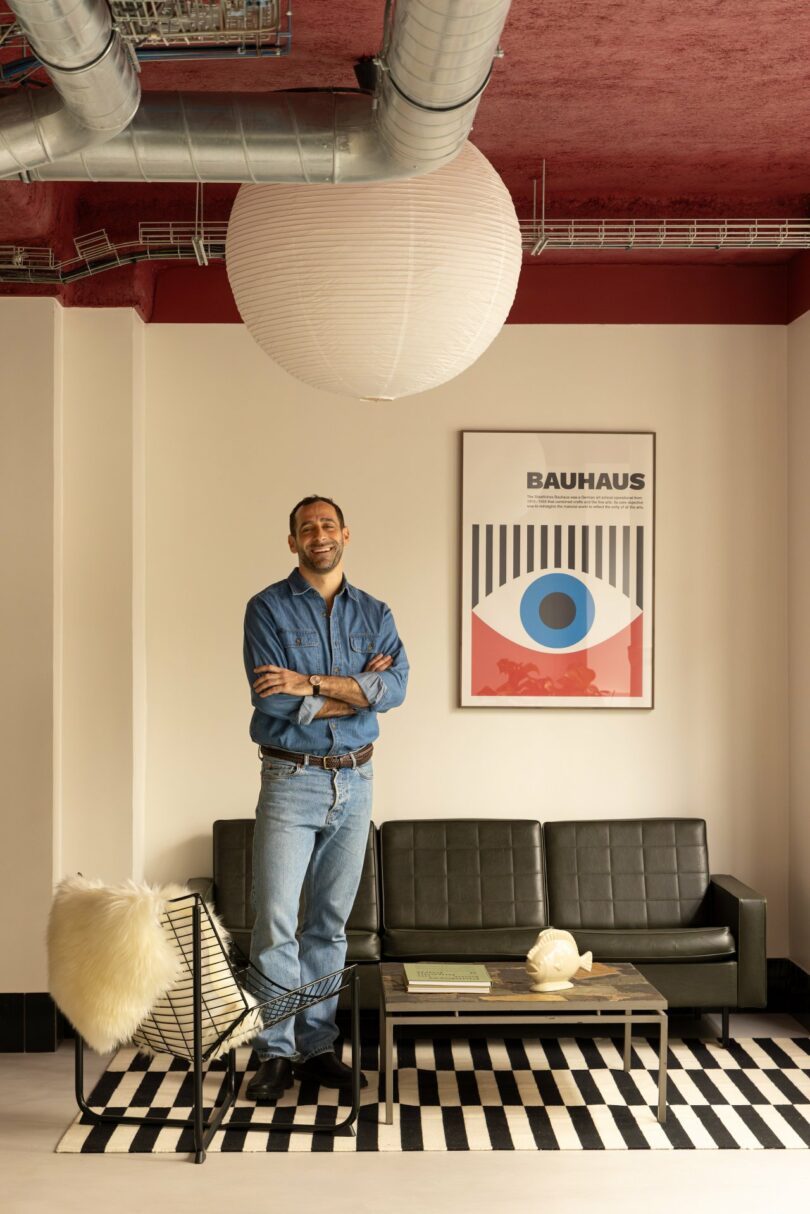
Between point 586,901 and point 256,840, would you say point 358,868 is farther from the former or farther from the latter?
point 586,901

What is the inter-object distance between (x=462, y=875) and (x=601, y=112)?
2864mm

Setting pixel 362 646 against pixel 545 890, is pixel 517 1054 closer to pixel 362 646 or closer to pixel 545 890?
pixel 545 890

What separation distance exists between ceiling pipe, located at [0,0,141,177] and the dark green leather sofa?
114 inches

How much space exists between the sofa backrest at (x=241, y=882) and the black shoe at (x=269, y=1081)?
0.71 metres

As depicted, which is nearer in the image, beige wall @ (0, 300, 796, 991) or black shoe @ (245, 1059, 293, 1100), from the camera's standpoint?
black shoe @ (245, 1059, 293, 1100)

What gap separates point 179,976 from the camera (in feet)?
11.6

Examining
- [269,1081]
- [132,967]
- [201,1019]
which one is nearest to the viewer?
[132,967]

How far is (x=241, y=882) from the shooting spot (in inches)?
189

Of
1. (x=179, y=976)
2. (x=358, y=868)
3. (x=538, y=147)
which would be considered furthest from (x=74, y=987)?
(x=538, y=147)

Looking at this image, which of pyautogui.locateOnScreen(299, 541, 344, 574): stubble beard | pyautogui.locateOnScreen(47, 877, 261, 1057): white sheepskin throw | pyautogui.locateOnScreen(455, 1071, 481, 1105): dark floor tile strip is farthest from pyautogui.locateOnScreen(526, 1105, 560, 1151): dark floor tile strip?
pyautogui.locateOnScreen(299, 541, 344, 574): stubble beard

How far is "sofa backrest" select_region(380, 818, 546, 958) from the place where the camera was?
475 centimetres

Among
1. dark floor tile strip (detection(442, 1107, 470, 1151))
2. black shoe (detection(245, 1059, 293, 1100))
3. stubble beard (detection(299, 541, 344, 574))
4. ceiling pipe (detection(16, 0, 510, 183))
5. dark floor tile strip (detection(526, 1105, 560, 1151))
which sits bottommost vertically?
dark floor tile strip (detection(526, 1105, 560, 1151))

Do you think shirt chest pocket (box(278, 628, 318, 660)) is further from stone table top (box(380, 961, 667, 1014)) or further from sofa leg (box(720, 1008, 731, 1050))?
sofa leg (box(720, 1008, 731, 1050))

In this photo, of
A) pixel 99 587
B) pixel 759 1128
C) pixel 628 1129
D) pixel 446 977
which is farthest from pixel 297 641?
pixel 759 1128
